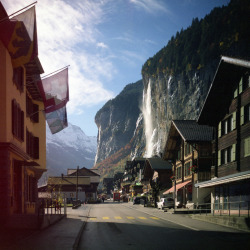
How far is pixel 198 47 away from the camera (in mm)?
107688

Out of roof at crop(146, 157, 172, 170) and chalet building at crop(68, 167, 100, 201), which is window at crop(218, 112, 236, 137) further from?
chalet building at crop(68, 167, 100, 201)

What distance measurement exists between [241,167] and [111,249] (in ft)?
56.9

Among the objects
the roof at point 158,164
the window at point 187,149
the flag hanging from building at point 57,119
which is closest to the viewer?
the flag hanging from building at point 57,119

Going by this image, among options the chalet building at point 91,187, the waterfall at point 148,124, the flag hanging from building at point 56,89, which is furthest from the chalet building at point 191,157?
the waterfall at point 148,124

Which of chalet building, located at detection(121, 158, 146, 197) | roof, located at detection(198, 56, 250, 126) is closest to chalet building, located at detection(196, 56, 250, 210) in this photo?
roof, located at detection(198, 56, 250, 126)

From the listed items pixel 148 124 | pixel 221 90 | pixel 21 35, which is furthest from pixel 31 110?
pixel 148 124

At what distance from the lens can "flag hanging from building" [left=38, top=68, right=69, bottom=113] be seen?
24406 mm

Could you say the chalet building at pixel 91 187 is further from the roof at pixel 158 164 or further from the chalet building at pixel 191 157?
the chalet building at pixel 191 157

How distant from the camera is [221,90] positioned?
31.4 metres

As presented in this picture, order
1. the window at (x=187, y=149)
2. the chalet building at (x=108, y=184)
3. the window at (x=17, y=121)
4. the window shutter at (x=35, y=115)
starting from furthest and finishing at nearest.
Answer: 1. the chalet building at (x=108, y=184)
2. the window at (x=187, y=149)
3. the window shutter at (x=35, y=115)
4. the window at (x=17, y=121)

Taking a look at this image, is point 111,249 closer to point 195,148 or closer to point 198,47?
point 195,148

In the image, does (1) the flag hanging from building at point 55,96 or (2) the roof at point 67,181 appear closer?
(1) the flag hanging from building at point 55,96

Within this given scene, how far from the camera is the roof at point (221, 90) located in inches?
1137

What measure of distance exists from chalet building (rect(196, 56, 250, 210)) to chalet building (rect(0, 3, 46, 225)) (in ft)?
44.2
